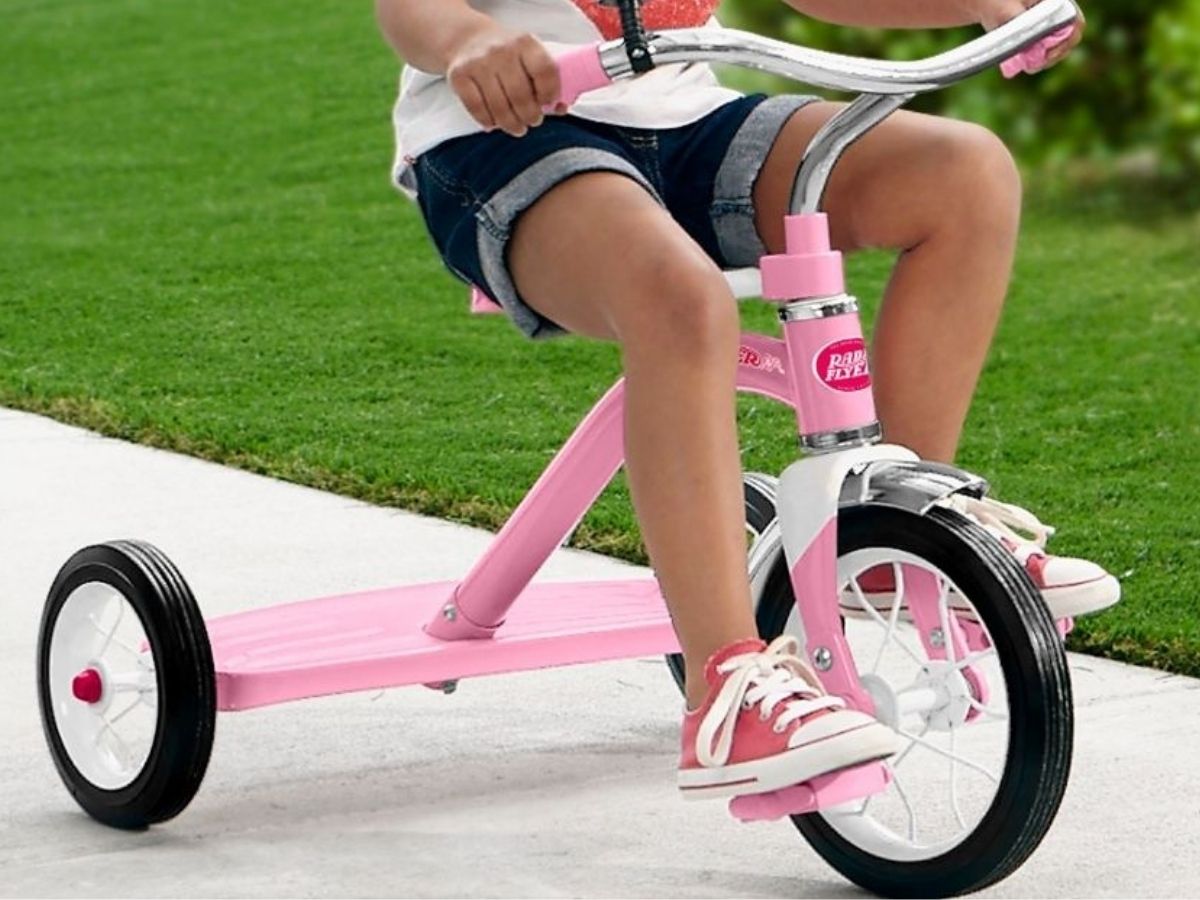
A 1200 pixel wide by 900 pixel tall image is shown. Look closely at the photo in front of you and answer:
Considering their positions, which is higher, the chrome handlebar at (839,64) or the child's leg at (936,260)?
the chrome handlebar at (839,64)

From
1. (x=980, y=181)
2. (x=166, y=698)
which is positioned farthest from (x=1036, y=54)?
(x=166, y=698)

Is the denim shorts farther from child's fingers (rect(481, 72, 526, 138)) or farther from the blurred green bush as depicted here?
the blurred green bush

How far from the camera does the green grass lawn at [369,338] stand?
17.0 feet

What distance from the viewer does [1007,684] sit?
268cm

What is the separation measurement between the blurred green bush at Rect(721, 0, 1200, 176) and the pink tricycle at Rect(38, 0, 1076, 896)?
4.10m

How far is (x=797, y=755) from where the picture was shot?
2660 mm

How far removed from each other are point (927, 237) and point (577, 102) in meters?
0.43

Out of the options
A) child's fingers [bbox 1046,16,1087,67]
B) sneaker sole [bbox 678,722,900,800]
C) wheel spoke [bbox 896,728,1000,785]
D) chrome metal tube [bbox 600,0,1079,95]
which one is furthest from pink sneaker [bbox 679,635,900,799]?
child's fingers [bbox 1046,16,1087,67]

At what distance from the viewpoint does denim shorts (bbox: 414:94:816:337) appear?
9.54 feet

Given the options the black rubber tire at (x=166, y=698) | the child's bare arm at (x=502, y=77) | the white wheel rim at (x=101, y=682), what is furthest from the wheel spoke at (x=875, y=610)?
the white wheel rim at (x=101, y=682)

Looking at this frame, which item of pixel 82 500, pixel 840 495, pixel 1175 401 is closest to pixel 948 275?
pixel 840 495

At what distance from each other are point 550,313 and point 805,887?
2.29 ft

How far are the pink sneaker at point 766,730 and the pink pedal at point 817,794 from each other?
3 cm

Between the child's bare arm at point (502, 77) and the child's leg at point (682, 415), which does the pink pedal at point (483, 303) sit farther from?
the child's bare arm at point (502, 77)
